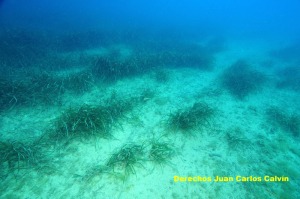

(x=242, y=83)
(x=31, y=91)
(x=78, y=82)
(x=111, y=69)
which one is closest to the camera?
(x=31, y=91)

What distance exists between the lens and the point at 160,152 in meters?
4.37

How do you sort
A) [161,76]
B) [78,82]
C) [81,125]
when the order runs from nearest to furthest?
[81,125], [78,82], [161,76]

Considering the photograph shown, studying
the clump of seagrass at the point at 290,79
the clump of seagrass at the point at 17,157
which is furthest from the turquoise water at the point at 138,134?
the clump of seagrass at the point at 290,79

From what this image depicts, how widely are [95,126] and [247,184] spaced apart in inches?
189

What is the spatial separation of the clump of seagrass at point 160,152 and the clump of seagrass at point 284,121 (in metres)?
5.30

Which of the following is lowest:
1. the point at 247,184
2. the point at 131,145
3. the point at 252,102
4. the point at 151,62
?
the point at 247,184

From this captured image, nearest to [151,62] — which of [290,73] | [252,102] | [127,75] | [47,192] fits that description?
[127,75]

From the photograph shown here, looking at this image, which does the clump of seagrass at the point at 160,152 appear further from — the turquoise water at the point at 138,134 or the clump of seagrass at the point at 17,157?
the clump of seagrass at the point at 17,157

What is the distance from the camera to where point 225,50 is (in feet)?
62.1

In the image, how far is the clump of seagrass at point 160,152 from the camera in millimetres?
4215

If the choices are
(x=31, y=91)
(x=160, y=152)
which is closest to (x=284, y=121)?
(x=160, y=152)

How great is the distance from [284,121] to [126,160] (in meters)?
7.19

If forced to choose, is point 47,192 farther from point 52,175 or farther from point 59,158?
point 59,158

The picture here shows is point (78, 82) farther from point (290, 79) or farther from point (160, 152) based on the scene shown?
point (290, 79)
